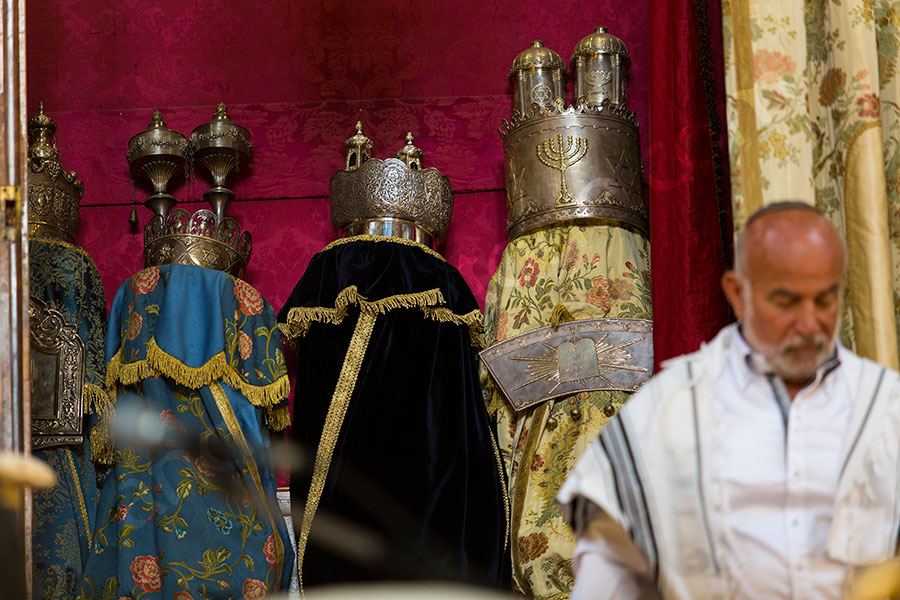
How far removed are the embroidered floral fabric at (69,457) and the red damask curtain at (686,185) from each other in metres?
1.81

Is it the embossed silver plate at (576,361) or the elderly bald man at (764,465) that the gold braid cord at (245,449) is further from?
the elderly bald man at (764,465)

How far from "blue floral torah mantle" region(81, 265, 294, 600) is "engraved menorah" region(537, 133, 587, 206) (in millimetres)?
1052

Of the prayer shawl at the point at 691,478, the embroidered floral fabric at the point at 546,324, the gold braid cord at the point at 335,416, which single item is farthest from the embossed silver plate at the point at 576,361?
the prayer shawl at the point at 691,478

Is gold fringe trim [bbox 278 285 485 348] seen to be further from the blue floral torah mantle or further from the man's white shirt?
the man's white shirt

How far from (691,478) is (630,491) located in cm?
11

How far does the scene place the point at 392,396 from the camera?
13.6 ft

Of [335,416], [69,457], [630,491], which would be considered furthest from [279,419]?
[630,491]

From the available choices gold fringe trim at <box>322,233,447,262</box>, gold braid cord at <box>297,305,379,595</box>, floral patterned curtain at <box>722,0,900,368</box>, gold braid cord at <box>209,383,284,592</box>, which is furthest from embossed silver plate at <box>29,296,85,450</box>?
floral patterned curtain at <box>722,0,900,368</box>

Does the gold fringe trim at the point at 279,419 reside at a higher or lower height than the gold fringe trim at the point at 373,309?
lower

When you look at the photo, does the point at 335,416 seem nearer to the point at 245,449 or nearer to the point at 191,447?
the point at 245,449

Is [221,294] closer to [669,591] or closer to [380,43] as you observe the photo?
[380,43]

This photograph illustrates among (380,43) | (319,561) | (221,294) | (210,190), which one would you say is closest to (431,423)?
(319,561)

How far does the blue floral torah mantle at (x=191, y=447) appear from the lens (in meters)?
4.00

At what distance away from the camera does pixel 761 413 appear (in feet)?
7.89
